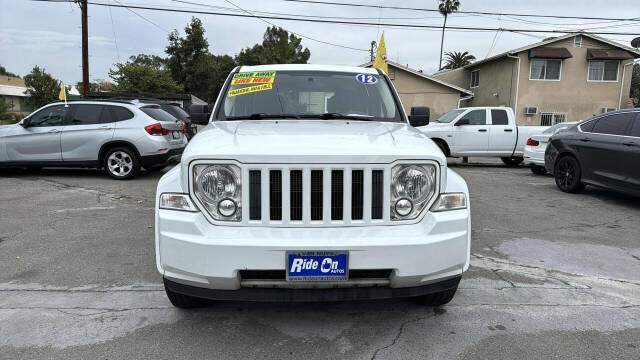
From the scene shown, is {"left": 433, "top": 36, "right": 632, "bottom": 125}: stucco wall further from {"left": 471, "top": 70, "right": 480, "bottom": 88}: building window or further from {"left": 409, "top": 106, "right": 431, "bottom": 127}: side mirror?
{"left": 409, "top": 106, "right": 431, "bottom": 127}: side mirror

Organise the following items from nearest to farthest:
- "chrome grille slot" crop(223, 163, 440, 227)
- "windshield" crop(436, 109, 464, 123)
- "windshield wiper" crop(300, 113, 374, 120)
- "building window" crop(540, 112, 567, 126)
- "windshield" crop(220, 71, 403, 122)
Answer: "chrome grille slot" crop(223, 163, 440, 227) < "windshield wiper" crop(300, 113, 374, 120) < "windshield" crop(220, 71, 403, 122) < "windshield" crop(436, 109, 464, 123) < "building window" crop(540, 112, 567, 126)

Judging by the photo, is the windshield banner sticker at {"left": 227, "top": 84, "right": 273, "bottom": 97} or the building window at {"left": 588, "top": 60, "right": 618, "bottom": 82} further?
the building window at {"left": 588, "top": 60, "right": 618, "bottom": 82}

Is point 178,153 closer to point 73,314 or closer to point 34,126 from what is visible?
point 34,126

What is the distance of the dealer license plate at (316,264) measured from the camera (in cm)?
246

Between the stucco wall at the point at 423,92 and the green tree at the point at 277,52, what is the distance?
2375 cm

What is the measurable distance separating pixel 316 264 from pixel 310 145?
70 cm

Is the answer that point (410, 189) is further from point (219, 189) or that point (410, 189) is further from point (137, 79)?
point (137, 79)

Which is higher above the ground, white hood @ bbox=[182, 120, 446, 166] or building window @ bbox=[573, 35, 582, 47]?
building window @ bbox=[573, 35, 582, 47]

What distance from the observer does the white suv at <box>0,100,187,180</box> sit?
29.8ft

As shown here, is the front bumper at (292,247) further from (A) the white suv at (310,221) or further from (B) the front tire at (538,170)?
(B) the front tire at (538,170)

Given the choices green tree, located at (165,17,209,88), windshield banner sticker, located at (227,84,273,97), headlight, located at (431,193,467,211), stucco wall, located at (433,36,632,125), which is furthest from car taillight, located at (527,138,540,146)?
green tree, located at (165,17,209,88)

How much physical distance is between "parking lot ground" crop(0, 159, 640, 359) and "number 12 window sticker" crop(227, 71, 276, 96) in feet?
6.04

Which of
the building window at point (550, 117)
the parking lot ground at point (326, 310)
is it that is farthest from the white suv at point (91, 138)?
the building window at point (550, 117)

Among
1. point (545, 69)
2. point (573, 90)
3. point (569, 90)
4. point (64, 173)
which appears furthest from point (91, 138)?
point (573, 90)
